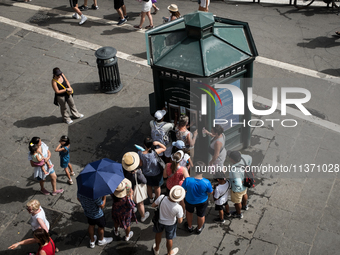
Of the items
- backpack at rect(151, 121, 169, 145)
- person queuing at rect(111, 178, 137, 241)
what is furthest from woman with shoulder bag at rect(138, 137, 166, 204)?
person queuing at rect(111, 178, 137, 241)

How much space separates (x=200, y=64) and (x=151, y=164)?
7.10 feet

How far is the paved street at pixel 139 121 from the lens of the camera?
7.83 m

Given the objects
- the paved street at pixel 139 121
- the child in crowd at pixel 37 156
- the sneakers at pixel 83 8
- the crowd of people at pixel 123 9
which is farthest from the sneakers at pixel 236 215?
the sneakers at pixel 83 8

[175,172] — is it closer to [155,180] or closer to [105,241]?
[155,180]

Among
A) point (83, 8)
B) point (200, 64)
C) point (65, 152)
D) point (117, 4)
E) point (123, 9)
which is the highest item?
point (200, 64)

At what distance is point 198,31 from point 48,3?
9.61 metres

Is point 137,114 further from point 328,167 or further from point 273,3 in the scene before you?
point 273,3

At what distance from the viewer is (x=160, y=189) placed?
8.40 m

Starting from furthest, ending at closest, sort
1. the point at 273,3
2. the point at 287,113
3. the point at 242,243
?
the point at 273,3, the point at 287,113, the point at 242,243

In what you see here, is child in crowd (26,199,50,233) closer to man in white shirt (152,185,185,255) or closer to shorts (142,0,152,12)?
man in white shirt (152,185,185,255)

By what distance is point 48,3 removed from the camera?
51.8ft

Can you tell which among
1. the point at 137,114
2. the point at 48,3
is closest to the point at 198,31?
the point at 137,114

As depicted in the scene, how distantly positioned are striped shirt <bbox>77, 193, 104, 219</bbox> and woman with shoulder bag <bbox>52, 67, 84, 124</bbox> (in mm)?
3754

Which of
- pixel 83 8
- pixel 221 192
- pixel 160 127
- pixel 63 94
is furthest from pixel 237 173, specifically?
pixel 83 8
